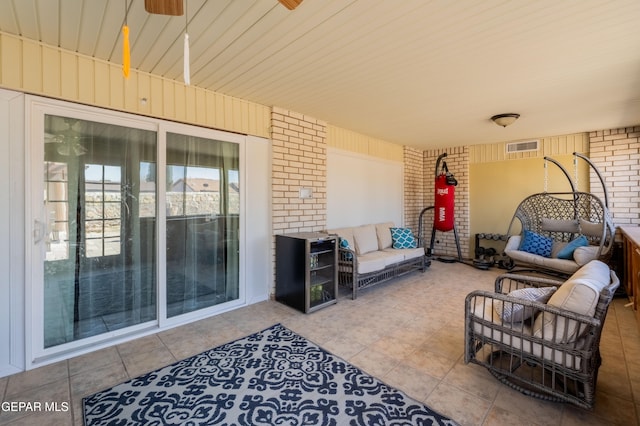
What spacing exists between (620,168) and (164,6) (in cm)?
635

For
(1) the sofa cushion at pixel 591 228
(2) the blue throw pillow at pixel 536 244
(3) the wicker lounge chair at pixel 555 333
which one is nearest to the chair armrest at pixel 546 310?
(3) the wicker lounge chair at pixel 555 333

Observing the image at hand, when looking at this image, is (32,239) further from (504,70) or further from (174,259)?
(504,70)

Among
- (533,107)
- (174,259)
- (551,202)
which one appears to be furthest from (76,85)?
(551,202)

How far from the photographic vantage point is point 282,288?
366cm

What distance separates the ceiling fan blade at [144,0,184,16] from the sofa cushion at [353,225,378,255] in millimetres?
3619

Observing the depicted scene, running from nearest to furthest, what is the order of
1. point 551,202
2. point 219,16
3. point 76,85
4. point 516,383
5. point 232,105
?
point 219,16, point 516,383, point 76,85, point 232,105, point 551,202

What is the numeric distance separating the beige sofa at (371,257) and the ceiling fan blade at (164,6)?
3.02 meters

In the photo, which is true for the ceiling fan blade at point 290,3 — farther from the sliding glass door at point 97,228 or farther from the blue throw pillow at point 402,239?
the blue throw pillow at point 402,239

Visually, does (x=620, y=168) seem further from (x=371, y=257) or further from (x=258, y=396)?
(x=258, y=396)

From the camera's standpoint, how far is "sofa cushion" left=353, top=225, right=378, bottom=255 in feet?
14.7

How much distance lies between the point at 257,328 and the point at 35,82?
280cm

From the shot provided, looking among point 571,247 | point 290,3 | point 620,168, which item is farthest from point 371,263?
point 620,168

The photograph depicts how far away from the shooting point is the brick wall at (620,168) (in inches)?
174
